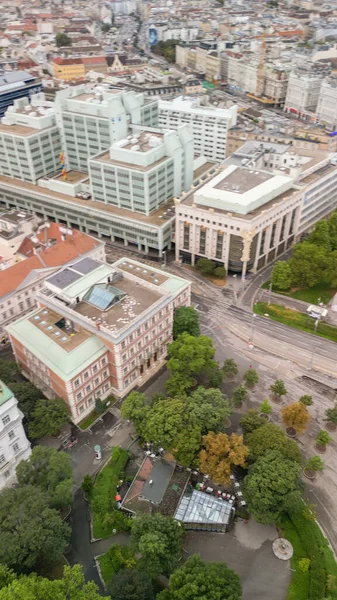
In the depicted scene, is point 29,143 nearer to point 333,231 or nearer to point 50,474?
point 333,231

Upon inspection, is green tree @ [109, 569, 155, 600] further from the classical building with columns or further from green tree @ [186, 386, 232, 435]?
the classical building with columns

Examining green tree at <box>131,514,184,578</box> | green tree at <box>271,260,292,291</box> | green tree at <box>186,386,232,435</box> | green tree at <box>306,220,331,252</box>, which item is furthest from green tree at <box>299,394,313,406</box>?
green tree at <box>306,220,331,252</box>

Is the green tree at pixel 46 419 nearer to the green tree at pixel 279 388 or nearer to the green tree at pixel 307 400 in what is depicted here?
the green tree at pixel 279 388

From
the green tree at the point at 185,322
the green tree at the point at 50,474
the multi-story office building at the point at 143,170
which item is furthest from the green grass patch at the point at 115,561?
the multi-story office building at the point at 143,170

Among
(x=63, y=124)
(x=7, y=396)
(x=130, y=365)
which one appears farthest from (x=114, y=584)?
(x=63, y=124)

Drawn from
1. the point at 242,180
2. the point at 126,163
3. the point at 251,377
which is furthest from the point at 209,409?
the point at 126,163

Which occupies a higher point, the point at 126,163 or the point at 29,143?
the point at 126,163
